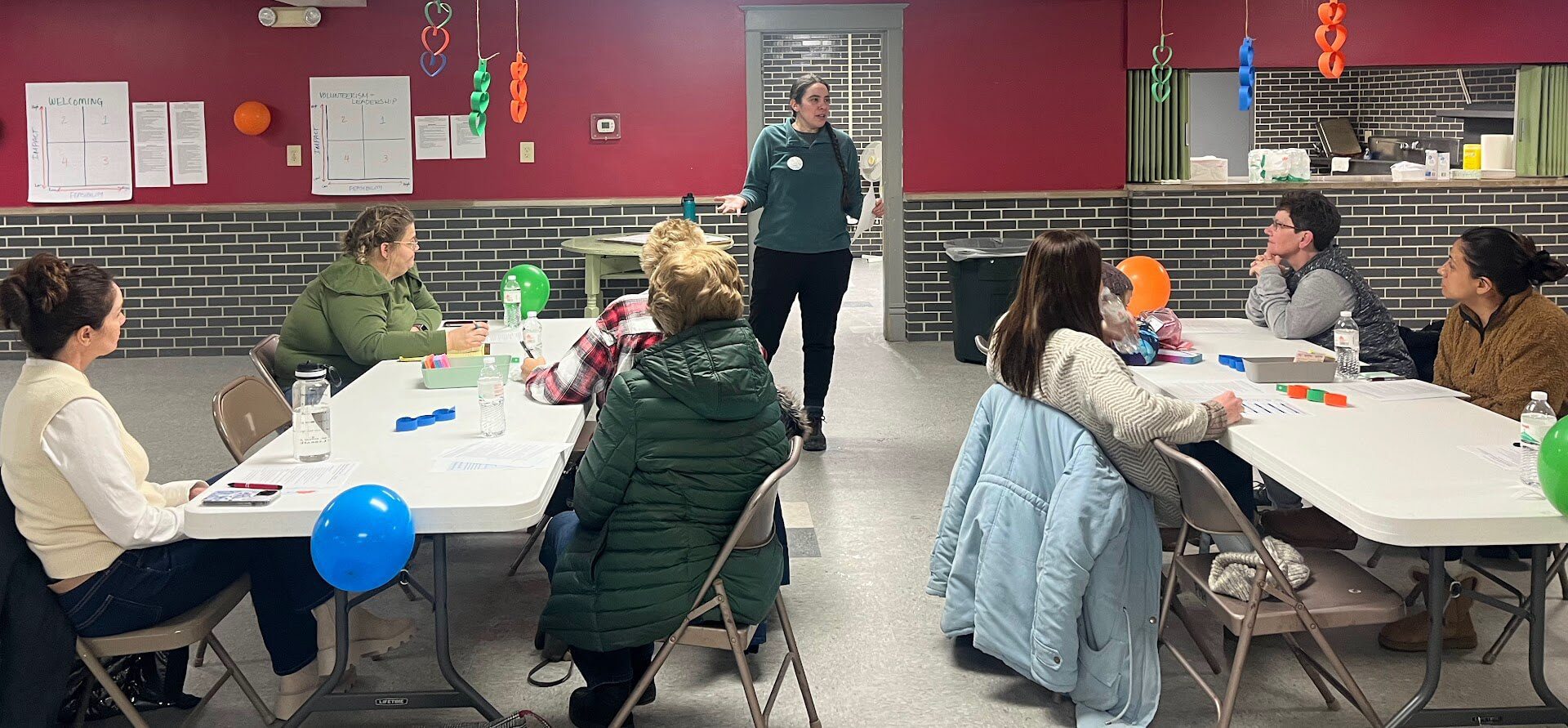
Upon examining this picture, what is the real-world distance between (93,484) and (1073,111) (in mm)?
7493

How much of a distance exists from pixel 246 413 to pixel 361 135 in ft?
18.9

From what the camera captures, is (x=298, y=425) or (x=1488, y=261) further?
(x=1488, y=261)

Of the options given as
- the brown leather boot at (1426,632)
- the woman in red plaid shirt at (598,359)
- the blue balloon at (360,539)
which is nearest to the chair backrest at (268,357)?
the woman in red plaid shirt at (598,359)

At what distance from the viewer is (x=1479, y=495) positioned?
2688 mm

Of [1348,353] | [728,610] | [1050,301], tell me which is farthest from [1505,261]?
[728,610]

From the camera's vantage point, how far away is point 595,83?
9.08m

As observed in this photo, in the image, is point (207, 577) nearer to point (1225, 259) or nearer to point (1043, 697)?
point (1043, 697)

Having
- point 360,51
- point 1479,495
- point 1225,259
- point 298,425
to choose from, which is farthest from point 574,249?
point 1479,495

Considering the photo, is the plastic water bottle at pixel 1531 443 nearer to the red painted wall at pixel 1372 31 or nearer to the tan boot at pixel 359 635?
the tan boot at pixel 359 635

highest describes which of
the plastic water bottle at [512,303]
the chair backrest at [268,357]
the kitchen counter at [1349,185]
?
the kitchen counter at [1349,185]

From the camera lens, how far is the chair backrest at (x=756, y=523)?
2.92 meters

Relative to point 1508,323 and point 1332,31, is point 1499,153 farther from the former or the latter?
point 1508,323

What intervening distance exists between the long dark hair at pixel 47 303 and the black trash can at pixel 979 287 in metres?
5.85

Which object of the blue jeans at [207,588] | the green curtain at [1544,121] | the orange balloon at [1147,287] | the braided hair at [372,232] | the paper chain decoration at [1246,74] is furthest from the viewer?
the green curtain at [1544,121]
